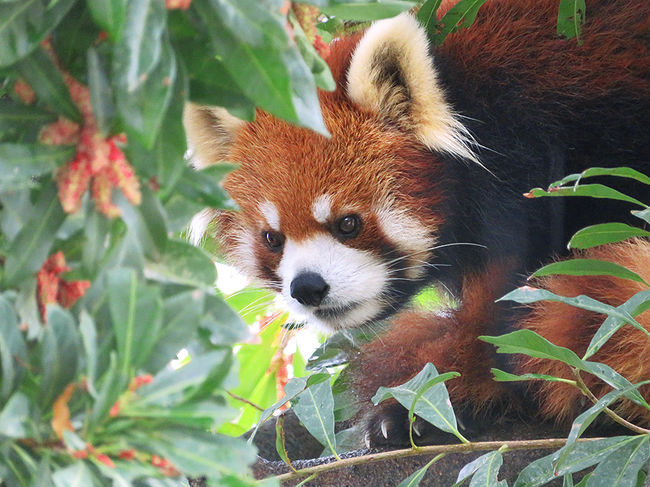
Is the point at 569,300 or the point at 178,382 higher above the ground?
the point at 178,382

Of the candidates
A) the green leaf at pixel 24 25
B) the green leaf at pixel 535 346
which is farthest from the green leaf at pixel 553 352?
the green leaf at pixel 24 25

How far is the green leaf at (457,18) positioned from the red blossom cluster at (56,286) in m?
1.62

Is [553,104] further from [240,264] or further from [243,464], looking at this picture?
[243,464]

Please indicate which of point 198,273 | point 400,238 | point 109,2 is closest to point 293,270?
point 400,238

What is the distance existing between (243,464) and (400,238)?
1.73 meters

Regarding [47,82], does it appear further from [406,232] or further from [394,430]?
[406,232]

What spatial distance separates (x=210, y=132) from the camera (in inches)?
99.0

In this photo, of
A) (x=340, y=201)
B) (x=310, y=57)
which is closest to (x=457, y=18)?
(x=340, y=201)

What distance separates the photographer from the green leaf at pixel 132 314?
26.4 inches

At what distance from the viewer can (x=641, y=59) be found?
2213mm

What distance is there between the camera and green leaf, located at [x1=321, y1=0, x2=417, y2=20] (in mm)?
887

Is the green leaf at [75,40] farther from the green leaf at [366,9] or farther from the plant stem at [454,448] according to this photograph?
the plant stem at [454,448]

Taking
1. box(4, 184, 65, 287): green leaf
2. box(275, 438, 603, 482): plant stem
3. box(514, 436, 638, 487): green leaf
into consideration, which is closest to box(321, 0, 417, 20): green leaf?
box(4, 184, 65, 287): green leaf

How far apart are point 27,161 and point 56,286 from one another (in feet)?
0.42
